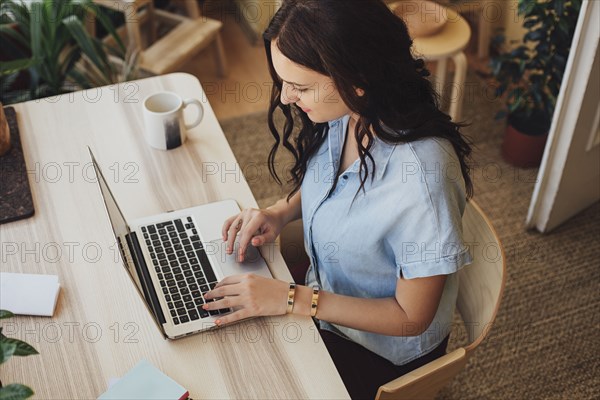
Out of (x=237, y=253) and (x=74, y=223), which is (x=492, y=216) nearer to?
(x=237, y=253)

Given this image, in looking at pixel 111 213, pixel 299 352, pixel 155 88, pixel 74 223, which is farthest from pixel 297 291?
pixel 155 88

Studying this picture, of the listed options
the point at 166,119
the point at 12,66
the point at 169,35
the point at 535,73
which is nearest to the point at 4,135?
the point at 166,119

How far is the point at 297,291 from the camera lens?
1.24m

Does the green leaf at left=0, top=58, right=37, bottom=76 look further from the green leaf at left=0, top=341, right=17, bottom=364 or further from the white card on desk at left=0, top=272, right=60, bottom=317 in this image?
the green leaf at left=0, top=341, right=17, bottom=364

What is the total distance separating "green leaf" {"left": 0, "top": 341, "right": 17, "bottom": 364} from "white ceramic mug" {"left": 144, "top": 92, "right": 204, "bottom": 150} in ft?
2.58

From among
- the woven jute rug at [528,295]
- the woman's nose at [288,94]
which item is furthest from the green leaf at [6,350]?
the woven jute rug at [528,295]

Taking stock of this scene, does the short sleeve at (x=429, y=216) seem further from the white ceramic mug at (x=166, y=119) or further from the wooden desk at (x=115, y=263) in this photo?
the white ceramic mug at (x=166, y=119)

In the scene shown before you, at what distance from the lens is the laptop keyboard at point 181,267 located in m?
1.23

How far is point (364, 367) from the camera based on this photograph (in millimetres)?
1415

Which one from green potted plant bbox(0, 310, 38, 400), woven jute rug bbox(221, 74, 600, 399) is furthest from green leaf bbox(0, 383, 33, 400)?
woven jute rug bbox(221, 74, 600, 399)

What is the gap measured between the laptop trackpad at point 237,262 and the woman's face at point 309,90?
0.29 m

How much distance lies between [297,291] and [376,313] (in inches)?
5.9

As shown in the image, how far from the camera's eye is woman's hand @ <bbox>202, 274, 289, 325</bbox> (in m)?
1.20

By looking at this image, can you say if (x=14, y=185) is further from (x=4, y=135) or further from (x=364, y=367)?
(x=364, y=367)
